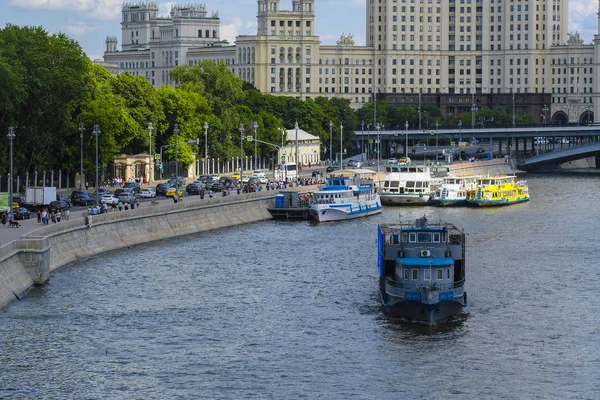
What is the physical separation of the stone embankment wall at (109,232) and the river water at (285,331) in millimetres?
1169

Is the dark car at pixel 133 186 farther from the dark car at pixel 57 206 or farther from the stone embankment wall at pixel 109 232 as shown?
the dark car at pixel 57 206

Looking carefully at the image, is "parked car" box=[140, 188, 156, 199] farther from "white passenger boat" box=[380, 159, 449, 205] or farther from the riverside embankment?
"white passenger boat" box=[380, 159, 449, 205]

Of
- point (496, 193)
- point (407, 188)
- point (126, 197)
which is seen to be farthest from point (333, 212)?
point (496, 193)

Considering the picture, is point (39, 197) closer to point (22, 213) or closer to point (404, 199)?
point (22, 213)

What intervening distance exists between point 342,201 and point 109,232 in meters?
35.0

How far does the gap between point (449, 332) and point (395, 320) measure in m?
3.61

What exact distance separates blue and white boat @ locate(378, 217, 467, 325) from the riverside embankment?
1820 centimetres

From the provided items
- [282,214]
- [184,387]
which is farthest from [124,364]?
[282,214]

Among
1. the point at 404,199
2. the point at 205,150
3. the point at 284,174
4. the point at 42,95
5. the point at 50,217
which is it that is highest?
the point at 42,95

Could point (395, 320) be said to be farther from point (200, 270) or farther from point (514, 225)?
point (514, 225)

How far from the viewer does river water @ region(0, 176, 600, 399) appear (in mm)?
62266

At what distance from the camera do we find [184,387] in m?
61.6

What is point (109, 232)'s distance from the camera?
324 ft

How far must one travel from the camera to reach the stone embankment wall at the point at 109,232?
78.5 meters
